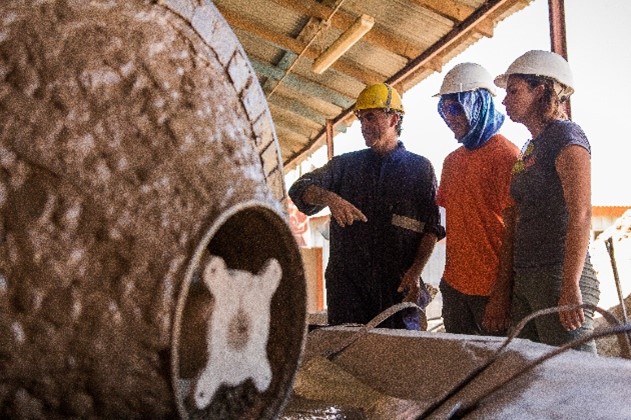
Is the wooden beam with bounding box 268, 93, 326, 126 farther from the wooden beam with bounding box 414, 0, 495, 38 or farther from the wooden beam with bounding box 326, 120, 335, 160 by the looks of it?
the wooden beam with bounding box 414, 0, 495, 38

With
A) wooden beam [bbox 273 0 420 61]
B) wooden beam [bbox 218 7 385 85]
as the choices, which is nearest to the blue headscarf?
wooden beam [bbox 273 0 420 61]

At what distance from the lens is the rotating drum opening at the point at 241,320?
0.93 meters

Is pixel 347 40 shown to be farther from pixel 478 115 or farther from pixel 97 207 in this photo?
pixel 97 207

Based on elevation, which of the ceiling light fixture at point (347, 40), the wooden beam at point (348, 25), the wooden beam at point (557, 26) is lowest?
the wooden beam at point (557, 26)

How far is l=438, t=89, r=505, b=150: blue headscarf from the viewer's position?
9.13 ft

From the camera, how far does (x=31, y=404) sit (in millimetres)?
812

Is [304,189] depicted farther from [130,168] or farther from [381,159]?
[130,168]

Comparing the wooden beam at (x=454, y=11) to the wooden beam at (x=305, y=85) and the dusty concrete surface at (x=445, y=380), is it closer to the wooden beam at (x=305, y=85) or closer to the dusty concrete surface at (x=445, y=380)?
the wooden beam at (x=305, y=85)

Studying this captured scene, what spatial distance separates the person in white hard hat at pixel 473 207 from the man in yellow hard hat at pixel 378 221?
13 centimetres

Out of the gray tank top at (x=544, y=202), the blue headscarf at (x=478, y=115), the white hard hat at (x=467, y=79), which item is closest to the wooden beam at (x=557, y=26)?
the white hard hat at (x=467, y=79)

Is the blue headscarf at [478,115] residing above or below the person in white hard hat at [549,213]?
above

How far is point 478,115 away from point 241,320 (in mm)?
2172

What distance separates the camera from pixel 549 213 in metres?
2.17

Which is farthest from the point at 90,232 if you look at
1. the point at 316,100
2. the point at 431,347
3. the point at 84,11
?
the point at 316,100
